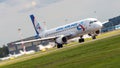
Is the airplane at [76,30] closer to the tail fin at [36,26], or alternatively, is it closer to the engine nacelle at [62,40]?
the engine nacelle at [62,40]

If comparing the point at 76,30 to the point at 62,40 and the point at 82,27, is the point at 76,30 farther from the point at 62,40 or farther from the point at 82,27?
the point at 62,40

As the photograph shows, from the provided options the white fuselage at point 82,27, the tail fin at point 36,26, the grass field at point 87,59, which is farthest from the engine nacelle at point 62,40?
the grass field at point 87,59

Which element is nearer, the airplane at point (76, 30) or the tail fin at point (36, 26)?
the airplane at point (76, 30)

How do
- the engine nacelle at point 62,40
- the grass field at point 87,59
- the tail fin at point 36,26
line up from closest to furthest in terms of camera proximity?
the grass field at point 87,59
the engine nacelle at point 62,40
the tail fin at point 36,26

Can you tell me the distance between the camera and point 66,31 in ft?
252

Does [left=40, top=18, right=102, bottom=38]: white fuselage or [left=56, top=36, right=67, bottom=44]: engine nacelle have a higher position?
[left=40, top=18, right=102, bottom=38]: white fuselage

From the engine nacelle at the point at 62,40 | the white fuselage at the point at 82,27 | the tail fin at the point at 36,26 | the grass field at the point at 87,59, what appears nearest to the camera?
the grass field at the point at 87,59

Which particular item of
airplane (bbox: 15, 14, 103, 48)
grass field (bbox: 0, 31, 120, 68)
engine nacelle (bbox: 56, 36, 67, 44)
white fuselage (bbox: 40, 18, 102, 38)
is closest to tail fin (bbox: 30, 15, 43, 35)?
airplane (bbox: 15, 14, 103, 48)

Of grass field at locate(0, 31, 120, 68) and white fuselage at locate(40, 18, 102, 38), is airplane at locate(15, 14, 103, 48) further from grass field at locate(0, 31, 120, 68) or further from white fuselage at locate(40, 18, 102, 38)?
grass field at locate(0, 31, 120, 68)

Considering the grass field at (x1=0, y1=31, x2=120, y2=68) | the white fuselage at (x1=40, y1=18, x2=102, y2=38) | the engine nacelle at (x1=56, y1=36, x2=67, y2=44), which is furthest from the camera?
the engine nacelle at (x1=56, y1=36, x2=67, y2=44)

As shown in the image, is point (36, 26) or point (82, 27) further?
point (36, 26)

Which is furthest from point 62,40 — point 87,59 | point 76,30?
point 87,59

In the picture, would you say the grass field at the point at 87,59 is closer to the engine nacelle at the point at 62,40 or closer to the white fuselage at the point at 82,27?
the white fuselage at the point at 82,27

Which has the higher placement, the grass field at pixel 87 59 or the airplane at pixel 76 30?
the airplane at pixel 76 30
